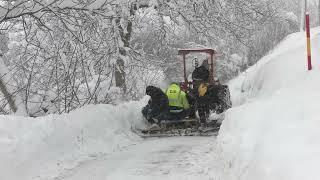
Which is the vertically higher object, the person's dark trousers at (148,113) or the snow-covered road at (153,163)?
the person's dark trousers at (148,113)

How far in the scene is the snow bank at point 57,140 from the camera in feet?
26.9

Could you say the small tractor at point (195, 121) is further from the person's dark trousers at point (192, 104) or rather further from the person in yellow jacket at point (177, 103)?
the person in yellow jacket at point (177, 103)

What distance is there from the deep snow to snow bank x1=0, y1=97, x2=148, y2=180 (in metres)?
0.02

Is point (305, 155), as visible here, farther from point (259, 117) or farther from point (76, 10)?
point (76, 10)

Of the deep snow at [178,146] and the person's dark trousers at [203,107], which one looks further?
the person's dark trousers at [203,107]

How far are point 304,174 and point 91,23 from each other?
6457 millimetres

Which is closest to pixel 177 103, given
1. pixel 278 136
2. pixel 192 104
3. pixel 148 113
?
pixel 192 104

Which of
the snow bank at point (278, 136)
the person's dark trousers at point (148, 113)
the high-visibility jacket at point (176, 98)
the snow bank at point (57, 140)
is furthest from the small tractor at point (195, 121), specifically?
the snow bank at point (278, 136)

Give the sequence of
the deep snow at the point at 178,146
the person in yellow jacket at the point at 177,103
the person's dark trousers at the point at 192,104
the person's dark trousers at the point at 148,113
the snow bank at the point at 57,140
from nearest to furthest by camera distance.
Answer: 1. the deep snow at the point at 178,146
2. the snow bank at the point at 57,140
3. the person in yellow jacket at the point at 177,103
4. the person's dark trousers at the point at 148,113
5. the person's dark trousers at the point at 192,104

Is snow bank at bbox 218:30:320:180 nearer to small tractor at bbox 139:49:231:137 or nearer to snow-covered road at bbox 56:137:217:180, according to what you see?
snow-covered road at bbox 56:137:217:180

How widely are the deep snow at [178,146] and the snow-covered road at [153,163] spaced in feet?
0.05

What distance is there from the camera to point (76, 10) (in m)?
9.55

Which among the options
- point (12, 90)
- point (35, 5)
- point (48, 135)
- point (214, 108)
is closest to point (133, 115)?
point (214, 108)

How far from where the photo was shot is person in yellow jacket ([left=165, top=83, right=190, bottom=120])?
1300cm
